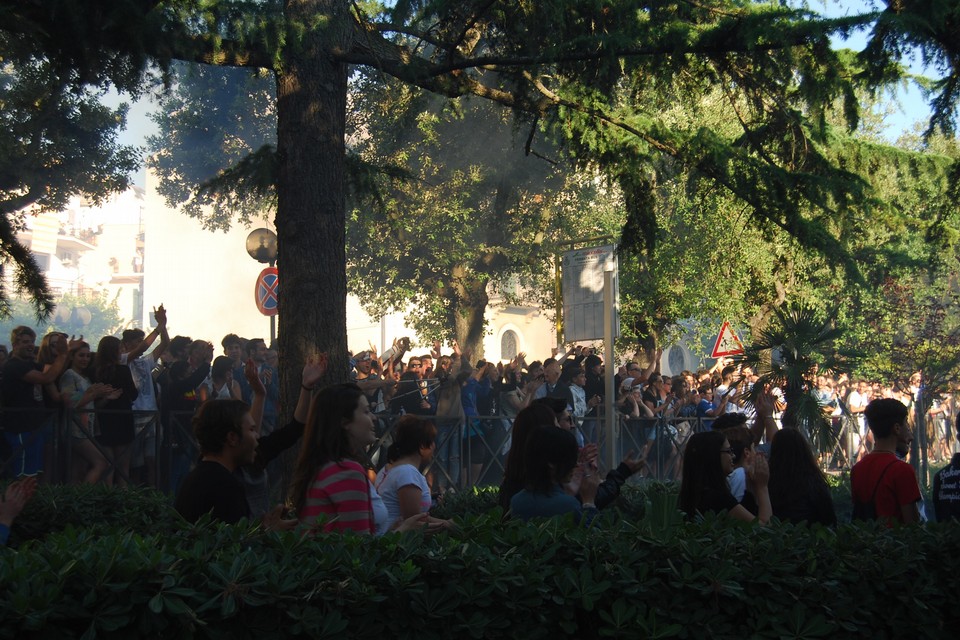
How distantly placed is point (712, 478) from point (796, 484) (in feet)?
2.40

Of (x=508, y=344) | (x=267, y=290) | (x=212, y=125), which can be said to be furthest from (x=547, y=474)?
(x=508, y=344)

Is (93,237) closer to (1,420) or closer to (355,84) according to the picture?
(355,84)

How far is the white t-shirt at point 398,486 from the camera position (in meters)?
5.64

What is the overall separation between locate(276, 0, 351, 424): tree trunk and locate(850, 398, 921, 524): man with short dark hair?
3772 millimetres

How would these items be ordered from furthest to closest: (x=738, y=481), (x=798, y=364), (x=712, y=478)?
(x=798, y=364), (x=738, y=481), (x=712, y=478)

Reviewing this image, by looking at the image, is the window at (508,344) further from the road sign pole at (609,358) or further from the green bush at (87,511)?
the green bush at (87,511)

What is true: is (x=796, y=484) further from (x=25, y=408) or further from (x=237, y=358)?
(x=237, y=358)

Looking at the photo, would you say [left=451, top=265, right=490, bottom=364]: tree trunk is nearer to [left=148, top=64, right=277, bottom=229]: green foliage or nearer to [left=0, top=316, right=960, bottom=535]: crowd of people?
[left=0, top=316, right=960, bottom=535]: crowd of people

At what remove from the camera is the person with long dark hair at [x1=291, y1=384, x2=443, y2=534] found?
4.55m

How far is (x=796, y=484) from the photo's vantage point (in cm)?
624

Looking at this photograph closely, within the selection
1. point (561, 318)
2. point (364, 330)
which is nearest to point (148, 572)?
point (561, 318)

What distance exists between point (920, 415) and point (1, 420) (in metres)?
17.7

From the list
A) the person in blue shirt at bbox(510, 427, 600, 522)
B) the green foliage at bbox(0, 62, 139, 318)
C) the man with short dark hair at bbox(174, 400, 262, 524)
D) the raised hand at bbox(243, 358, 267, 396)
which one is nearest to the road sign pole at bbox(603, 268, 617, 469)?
the raised hand at bbox(243, 358, 267, 396)

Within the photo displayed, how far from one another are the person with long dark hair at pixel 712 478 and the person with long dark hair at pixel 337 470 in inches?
73.2
